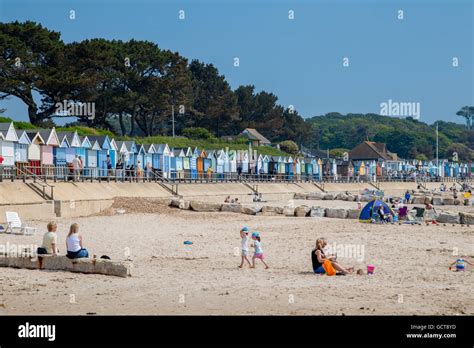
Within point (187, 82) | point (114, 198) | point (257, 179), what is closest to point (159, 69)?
point (187, 82)

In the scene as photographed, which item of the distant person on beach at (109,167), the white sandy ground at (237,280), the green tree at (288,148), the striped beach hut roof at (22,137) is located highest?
the green tree at (288,148)

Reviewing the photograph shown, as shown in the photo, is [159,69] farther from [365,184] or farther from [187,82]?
[365,184]

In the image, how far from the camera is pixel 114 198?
3506 centimetres

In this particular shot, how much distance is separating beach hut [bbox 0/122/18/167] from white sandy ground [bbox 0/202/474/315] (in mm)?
11077

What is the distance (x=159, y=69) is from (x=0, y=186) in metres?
57.4

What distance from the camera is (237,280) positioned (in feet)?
49.5

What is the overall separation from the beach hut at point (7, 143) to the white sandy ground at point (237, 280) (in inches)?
436

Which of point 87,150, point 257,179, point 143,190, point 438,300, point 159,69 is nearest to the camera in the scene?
point 438,300

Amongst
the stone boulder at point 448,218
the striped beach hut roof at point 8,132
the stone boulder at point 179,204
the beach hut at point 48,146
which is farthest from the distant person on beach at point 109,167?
the stone boulder at point 448,218

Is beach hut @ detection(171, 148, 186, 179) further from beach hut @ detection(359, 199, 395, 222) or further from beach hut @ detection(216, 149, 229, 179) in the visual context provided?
beach hut @ detection(359, 199, 395, 222)

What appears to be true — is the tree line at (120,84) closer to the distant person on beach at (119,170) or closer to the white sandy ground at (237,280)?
the distant person on beach at (119,170)

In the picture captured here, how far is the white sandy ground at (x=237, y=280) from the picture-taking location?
12.1 metres
